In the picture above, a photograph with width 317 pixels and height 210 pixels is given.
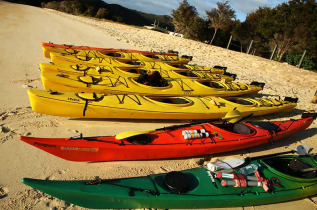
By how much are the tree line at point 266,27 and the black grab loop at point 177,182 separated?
46.4 ft

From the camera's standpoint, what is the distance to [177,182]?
2986mm

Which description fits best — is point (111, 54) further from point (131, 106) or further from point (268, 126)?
point (268, 126)

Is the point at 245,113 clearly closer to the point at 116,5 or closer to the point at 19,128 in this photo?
the point at 19,128

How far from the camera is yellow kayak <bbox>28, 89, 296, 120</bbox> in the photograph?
14.8 ft

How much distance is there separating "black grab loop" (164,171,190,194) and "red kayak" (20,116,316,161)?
79 cm

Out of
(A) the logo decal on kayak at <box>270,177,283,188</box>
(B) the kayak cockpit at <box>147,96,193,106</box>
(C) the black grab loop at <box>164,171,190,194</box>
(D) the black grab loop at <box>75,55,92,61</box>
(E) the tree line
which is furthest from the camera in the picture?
(E) the tree line

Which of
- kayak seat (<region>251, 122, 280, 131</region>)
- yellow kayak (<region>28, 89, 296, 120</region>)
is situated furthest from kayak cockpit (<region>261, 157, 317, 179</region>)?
yellow kayak (<region>28, 89, 296, 120</region>)

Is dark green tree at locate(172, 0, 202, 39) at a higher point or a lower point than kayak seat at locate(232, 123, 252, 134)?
higher

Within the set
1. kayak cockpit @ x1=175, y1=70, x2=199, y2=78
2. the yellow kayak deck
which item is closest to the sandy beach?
the yellow kayak deck

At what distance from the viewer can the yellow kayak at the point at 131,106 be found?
14.8 ft

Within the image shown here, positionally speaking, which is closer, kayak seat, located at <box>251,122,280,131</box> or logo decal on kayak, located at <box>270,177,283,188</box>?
logo decal on kayak, located at <box>270,177,283,188</box>

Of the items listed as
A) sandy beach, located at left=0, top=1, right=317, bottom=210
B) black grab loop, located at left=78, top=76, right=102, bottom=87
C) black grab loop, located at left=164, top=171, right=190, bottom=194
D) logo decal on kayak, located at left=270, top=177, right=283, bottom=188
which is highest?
black grab loop, located at left=78, top=76, right=102, bottom=87

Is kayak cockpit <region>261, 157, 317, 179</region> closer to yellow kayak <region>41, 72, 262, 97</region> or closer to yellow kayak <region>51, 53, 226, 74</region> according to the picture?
yellow kayak <region>41, 72, 262, 97</region>

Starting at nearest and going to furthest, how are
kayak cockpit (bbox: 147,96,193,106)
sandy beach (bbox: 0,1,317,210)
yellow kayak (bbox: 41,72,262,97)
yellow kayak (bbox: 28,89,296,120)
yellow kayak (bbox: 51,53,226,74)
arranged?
1. sandy beach (bbox: 0,1,317,210)
2. yellow kayak (bbox: 28,89,296,120)
3. kayak cockpit (bbox: 147,96,193,106)
4. yellow kayak (bbox: 41,72,262,97)
5. yellow kayak (bbox: 51,53,226,74)
